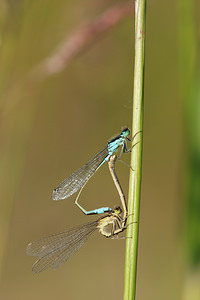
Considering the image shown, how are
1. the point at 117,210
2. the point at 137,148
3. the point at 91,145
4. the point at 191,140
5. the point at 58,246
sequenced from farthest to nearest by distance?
1. the point at 91,145
2. the point at 58,246
3. the point at 117,210
4. the point at 191,140
5. the point at 137,148

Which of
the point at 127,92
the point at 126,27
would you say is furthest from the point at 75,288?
the point at 126,27

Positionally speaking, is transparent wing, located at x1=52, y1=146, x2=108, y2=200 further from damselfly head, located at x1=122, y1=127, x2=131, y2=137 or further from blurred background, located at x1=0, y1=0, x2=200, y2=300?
blurred background, located at x1=0, y1=0, x2=200, y2=300

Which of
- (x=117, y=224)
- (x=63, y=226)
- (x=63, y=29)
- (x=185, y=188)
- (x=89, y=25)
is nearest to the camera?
(x=185, y=188)

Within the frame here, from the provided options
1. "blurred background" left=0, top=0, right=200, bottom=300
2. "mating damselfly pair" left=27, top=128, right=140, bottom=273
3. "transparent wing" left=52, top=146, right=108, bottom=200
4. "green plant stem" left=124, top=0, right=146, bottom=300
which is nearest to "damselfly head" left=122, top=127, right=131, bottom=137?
"mating damselfly pair" left=27, top=128, right=140, bottom=273

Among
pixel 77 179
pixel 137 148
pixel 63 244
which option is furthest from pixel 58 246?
pixel 137 148

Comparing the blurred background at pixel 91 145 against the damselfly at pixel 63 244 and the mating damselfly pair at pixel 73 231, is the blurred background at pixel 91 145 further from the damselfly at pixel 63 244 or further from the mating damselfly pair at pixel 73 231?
the damselfly at pixel 63 244

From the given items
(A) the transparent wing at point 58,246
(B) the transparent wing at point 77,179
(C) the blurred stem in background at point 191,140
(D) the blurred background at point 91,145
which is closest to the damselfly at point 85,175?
(B) the transparent wing at point 77,179

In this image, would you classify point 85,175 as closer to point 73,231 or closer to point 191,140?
point 73,231

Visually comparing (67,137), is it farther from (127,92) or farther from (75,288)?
(75,288)
